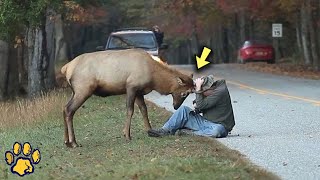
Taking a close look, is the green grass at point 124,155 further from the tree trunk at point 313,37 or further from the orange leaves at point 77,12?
the tree trunk at point 313,37

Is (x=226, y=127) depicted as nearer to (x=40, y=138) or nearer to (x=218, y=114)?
(x=218, y=114)

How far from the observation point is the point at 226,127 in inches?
511

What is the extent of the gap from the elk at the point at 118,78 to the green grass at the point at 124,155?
68 cm

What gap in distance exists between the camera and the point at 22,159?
34.9 ft

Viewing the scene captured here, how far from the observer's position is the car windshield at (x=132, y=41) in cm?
2448

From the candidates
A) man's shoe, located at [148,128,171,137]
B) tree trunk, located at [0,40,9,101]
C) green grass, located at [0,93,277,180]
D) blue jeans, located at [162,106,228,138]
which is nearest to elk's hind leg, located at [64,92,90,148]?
green grass, located at [0,93,277,180]

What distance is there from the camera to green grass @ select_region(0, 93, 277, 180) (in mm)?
9383

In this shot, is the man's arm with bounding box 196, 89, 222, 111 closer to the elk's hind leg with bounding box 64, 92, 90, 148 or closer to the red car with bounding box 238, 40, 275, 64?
the elk's hind leg with bounding box 64, 92, 90, 148

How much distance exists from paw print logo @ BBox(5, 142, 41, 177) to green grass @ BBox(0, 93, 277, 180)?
0.10 meters

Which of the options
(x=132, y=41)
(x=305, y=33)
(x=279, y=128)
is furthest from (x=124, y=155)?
(x=305, y=33)

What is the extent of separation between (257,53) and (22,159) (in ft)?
130

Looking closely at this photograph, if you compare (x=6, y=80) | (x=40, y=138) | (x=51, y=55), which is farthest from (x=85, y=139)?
(x=6, y=80)

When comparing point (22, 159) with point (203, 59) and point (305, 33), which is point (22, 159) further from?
point (305, 33)

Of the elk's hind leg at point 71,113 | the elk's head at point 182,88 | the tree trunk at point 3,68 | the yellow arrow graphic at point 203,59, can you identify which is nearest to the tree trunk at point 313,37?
the tree trunk at point 3,68
